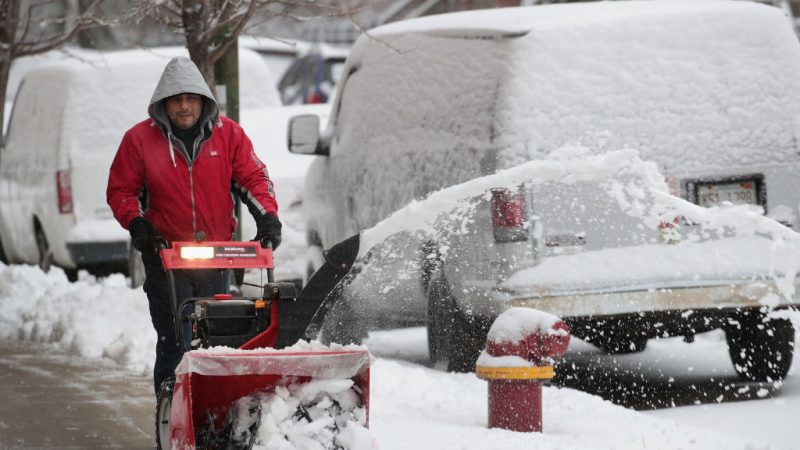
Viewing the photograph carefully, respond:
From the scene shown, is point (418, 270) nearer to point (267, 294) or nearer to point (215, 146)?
point (215, 146)

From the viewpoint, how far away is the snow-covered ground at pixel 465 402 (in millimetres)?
6508

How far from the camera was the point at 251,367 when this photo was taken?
184 inches

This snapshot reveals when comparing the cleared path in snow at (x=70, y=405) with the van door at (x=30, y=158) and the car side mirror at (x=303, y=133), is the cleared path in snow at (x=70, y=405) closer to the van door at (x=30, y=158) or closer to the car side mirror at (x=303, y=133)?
the car side mirror at (x=303, y=133)

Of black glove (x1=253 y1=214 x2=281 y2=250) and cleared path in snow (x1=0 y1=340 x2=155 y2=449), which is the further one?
cleared path in snow (x1=0 y1=340 x2=155 y2=449)

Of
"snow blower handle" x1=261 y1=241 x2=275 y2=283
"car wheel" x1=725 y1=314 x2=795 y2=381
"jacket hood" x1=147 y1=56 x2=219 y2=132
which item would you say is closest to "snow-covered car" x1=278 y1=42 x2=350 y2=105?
"car wheel" x1=725 y1=314 x2=795 y2=381

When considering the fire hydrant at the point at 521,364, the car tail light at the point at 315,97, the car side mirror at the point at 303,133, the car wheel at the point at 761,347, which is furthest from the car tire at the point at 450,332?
the car tail light at the point at 315,97

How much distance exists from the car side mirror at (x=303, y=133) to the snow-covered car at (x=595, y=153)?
1101 millimetres

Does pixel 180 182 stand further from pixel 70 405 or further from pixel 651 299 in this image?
pixel 651 299

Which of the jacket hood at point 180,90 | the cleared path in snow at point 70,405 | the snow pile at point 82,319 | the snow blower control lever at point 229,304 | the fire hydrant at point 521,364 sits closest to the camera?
the snow blower control lever at point 229,304

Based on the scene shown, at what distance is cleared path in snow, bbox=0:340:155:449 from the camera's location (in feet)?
23.4

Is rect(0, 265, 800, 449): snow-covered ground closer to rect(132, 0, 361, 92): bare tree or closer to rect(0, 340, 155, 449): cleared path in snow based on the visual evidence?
rect(0, 340, 155, 449): cleared path in snow

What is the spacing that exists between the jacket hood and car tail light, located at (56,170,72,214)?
7.82 m

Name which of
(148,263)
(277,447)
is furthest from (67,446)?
(277,447)

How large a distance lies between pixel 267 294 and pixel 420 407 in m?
2.19
